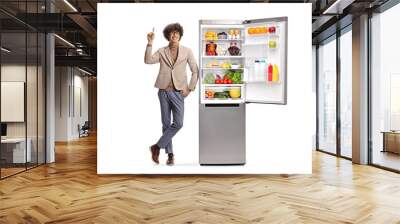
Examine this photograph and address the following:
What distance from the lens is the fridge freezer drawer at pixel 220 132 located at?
5902 mm

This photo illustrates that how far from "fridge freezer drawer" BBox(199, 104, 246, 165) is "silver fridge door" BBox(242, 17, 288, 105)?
1.05 ft

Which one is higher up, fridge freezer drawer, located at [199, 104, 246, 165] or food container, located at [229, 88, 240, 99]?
food container, located at [229, 88, 240, 99]

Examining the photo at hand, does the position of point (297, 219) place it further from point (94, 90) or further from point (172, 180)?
point (94, 90)

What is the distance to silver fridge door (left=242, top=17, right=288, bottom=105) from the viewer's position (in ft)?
19.2

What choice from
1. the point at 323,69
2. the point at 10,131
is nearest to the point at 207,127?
the point at 10,131

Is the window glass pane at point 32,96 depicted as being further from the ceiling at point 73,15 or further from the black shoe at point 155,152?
the black shoe at point 155,152

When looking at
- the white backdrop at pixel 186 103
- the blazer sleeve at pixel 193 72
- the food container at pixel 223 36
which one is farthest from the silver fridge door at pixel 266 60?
the blazer sleeve at pixel 193 72

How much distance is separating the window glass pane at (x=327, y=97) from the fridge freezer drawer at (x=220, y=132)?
407 centimetres

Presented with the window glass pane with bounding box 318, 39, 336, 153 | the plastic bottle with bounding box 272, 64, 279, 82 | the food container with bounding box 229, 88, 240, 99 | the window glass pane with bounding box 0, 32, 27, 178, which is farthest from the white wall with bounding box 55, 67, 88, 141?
the plastic bottle with bounding box 272, 64, 279, 82

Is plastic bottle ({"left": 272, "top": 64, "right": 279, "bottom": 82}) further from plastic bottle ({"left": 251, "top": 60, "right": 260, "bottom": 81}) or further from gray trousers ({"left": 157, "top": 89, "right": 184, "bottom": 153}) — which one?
gray trousers ({"left": 157, "top": 89, "right": 184, "bottom": 153})

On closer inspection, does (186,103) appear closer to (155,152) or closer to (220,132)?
(220,132)

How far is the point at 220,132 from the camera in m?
5.90

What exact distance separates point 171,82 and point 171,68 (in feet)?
0.68

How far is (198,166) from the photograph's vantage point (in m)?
5.93
